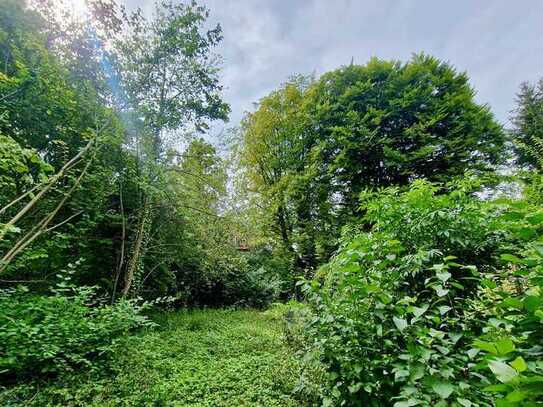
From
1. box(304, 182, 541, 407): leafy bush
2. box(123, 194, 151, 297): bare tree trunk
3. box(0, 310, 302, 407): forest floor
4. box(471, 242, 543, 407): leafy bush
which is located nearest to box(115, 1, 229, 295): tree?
box(123, 194, 151, 297): bare tree trunk

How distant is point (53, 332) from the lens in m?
2.45

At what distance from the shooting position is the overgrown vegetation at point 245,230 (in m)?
1.09

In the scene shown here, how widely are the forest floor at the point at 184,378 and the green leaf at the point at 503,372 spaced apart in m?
2.35

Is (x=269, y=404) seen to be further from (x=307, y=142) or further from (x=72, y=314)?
(x=307, y=142)

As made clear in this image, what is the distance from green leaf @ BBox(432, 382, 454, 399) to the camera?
70 cm

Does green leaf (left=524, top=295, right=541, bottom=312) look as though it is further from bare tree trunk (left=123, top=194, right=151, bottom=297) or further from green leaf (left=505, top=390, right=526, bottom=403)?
bare tree trunk (left=123, top=194, right=151, bottom=297)

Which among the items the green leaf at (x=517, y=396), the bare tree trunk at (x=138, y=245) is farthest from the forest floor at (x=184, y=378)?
the green leaf at (x=517, y=396)

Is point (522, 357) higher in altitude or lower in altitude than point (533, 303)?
lower

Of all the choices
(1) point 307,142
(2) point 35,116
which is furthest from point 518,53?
(2) point 35,116

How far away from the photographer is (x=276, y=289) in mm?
8711

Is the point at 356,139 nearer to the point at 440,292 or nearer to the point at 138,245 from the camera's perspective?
the point at 138,245

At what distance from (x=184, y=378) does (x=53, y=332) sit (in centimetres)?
148

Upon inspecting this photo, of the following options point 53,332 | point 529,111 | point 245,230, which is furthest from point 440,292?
point 529,111

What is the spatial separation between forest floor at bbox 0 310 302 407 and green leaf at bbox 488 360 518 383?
235 centimetres
